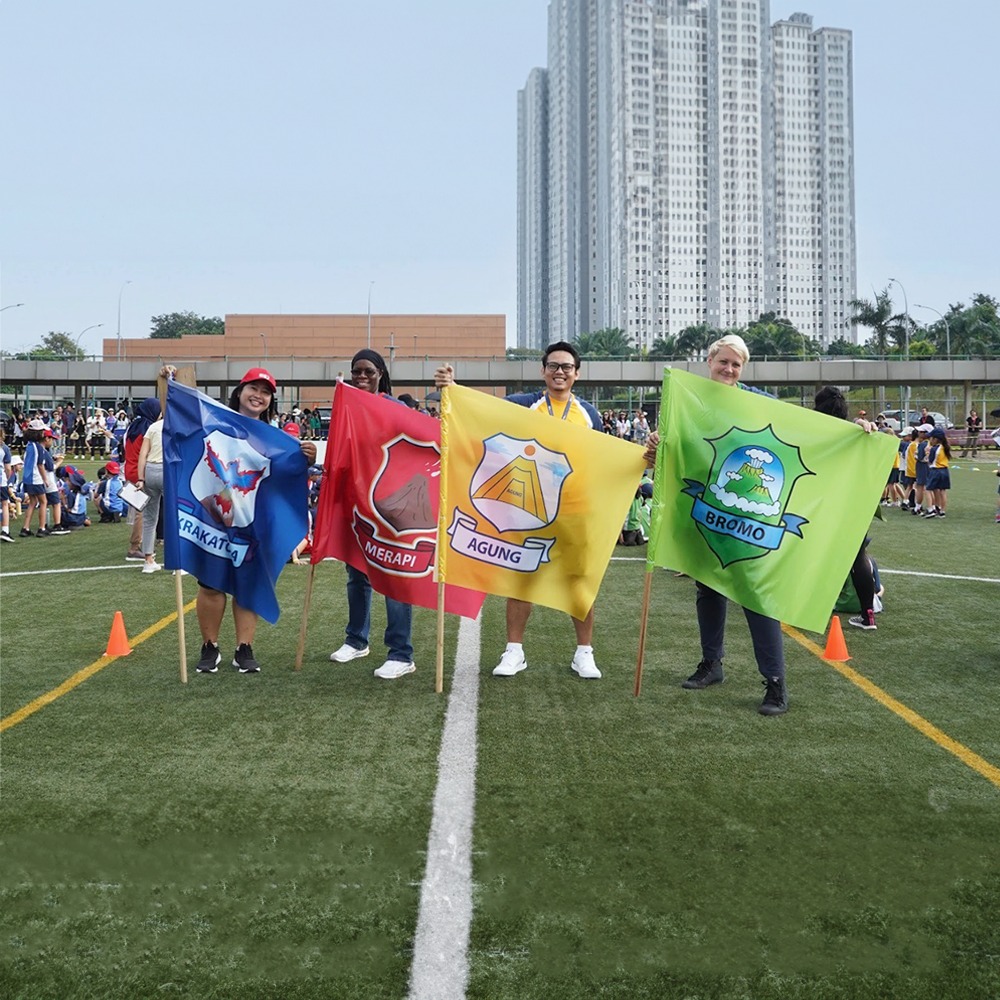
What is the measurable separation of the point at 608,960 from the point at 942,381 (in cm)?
6235

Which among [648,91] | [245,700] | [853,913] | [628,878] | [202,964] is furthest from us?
[648,91]

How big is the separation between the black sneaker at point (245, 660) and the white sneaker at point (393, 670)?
29.3 inches

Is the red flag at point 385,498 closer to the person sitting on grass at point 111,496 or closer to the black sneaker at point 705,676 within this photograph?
the black sneaker at point 705,676

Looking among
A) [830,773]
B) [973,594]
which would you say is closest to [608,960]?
[830,773]

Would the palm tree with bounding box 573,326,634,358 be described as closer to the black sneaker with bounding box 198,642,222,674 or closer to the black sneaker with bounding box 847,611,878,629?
the black sneaker with bounding box 847,611,878,629

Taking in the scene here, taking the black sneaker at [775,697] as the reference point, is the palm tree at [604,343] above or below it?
above

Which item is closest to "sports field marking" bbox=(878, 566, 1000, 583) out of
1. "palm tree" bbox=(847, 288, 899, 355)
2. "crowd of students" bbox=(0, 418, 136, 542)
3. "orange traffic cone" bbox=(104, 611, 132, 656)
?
"orange traffic cone" bbox=(104, 611, 132, 656)

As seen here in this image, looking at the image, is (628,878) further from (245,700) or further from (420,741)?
(245,700)

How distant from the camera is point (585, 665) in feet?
21.0

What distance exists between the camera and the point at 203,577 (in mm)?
6414

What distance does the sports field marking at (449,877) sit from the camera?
2910 millimetres

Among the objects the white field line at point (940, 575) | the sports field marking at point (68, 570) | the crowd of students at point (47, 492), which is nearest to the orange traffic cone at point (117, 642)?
the sports field marking at point (68, 570)

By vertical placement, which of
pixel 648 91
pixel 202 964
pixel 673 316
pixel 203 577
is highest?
pixel 648 91

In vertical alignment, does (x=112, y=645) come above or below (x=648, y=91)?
below
